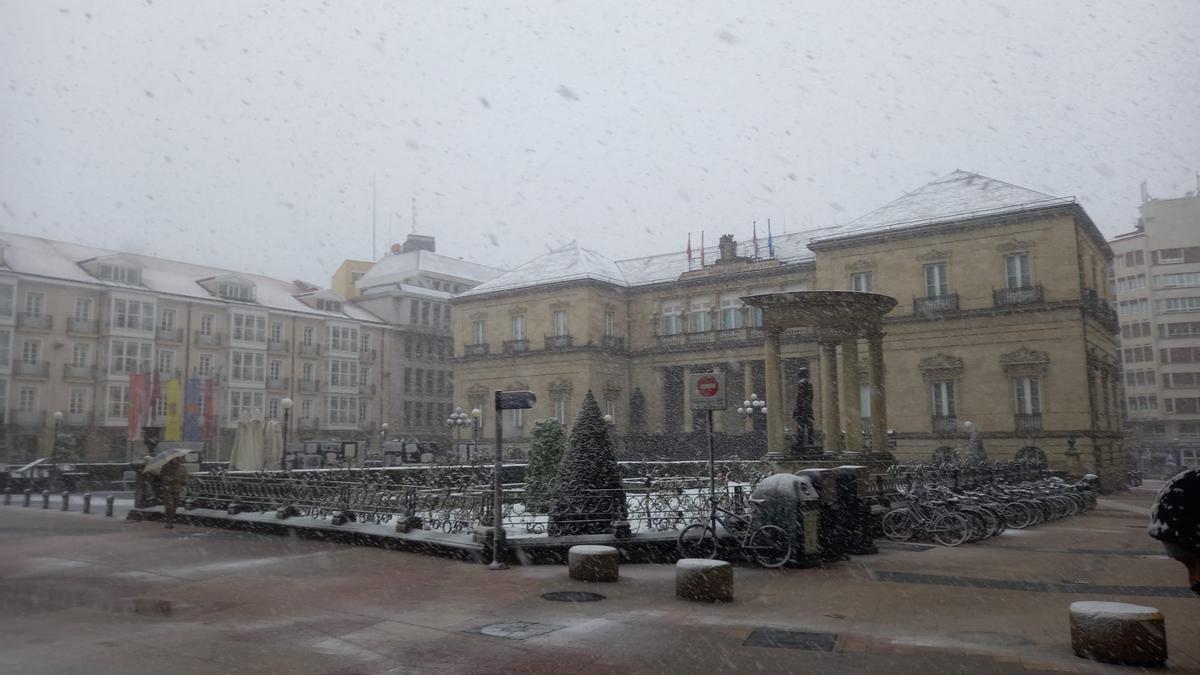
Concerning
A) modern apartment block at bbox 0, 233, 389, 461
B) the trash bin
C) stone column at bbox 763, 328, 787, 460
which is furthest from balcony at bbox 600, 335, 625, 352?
the trash bin

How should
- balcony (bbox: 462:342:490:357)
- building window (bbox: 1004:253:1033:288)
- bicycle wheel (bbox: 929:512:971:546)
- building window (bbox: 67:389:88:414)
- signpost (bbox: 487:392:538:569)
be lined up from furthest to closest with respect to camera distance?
balcony (bbox: 462:342:490:357) < building window (bbox: 67:389:88:414) < building window (bbox: 1004:253:1033:288) < bicycle wheel (bbox: 929:512:971:546) < signpost (bbox: 487:392:538:569)

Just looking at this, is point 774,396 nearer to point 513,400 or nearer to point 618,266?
point 513,400

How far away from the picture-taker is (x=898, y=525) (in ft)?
→ 52.7

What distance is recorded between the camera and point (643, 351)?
5341cm

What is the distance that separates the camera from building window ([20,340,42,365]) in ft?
145

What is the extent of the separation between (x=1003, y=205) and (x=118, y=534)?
36970 millimetres

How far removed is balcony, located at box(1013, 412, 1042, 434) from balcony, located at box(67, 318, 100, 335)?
48571 mm

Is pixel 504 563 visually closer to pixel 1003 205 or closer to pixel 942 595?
pixel 942 595

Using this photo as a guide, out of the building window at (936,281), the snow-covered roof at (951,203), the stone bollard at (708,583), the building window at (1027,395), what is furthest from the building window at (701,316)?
the stone bollard at (708,583)

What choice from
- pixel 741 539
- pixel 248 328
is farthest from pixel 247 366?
pixel 741 539

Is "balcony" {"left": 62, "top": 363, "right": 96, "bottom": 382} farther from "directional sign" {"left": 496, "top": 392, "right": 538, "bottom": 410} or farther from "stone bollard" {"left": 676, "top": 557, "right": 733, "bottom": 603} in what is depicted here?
"stone bollard" {"left": 676, "top": 557, "right": 733, "bottom": 603}

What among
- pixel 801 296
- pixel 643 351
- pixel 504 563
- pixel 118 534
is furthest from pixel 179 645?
pixel 643 351

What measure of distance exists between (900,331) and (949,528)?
2606 centimetres

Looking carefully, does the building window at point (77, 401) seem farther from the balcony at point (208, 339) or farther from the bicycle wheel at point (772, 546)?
the bicycle wheel at point (772, 546)
